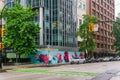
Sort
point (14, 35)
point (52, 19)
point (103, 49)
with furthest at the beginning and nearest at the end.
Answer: point (103, 49) < point (52, 19) < point (14, 35)

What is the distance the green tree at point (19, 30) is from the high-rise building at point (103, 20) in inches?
1881

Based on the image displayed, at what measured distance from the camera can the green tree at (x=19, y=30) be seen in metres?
47.8

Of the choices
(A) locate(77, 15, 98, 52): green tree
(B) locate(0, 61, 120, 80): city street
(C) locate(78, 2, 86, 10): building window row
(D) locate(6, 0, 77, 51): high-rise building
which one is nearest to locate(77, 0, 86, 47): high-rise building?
(C) locate(78, 2, 86, 10): building window row

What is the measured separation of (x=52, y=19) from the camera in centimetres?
6575

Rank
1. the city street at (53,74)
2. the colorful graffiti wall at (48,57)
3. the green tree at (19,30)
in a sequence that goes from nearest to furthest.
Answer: the city street at (53,74) → the green tree at (19,30) → the colorful graffiti wall at (48,57)

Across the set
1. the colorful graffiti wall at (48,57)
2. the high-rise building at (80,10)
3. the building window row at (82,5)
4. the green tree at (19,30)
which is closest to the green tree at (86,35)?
the colorful graffiti wall at (48,57)

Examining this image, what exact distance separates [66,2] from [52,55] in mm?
16810

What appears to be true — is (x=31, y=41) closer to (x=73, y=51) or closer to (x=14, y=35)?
(x=14, y=35)

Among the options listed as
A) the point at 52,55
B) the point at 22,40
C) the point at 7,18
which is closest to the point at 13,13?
the point at 7,18

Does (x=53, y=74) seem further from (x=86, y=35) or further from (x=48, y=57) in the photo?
(x=86, y=35)

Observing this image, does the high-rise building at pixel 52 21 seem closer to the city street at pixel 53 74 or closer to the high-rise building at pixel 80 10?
the high-rise building at pixel 80 10

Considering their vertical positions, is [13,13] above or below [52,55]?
above

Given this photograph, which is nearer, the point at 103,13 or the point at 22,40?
→ the point at 22,40

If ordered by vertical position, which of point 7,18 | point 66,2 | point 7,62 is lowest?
point 7,62
